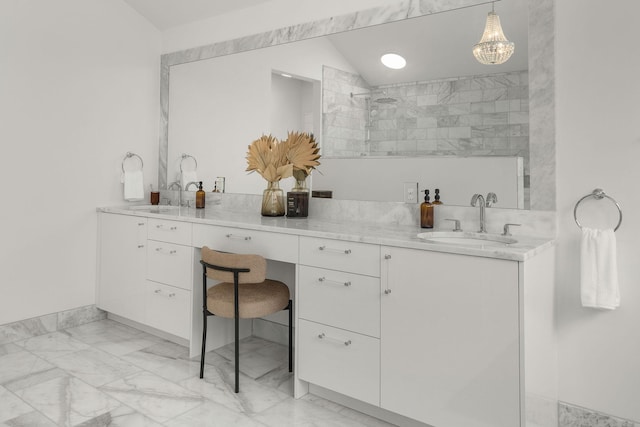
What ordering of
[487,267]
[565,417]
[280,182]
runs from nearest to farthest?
[487,267] < [565,417] < [280,182]

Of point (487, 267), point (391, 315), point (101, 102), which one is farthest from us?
point (101, 102)

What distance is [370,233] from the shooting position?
2.08m

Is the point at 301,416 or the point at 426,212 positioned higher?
the point at 426,212

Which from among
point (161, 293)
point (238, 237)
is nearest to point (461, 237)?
point (238, 237)

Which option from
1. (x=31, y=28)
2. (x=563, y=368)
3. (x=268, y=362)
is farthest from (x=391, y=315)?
(x=31, y=28)

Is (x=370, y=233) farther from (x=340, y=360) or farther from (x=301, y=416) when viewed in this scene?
(x=301, y=416)

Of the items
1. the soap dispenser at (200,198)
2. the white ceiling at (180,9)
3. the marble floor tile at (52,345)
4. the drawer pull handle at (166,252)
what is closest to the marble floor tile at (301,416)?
the drawer pull handle at (166,252)

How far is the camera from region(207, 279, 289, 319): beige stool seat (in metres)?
2.28

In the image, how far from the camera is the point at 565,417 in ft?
6.63

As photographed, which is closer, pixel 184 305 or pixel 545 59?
pixel 545 59

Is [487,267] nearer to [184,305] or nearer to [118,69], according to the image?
[184,305]

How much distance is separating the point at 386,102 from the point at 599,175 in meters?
1.10

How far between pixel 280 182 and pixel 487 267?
5.30ft

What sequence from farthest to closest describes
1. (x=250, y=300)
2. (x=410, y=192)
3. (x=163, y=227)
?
(x=163, y=227), (x=410, y=192), (x=250, y=300)
